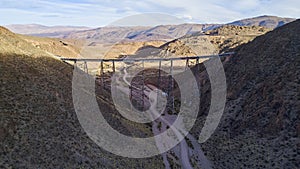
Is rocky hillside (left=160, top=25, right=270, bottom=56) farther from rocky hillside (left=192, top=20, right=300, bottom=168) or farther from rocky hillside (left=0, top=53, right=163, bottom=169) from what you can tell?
rocky hillside (left=0, top=53, right=163, bottom=169)

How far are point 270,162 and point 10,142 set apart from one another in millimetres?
23912

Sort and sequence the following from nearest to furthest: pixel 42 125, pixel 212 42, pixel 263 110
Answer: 1. pixel 42 125
2. pixel 263 110
3. pixel 212 42

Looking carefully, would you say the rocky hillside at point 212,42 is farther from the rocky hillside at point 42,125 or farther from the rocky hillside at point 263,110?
the rocky hillside at point 42,125

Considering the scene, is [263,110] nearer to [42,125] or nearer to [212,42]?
[42,125]

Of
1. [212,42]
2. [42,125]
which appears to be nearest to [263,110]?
[42,125]

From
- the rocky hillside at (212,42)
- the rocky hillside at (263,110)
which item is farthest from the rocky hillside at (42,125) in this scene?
the rocky hillside at (212,42)

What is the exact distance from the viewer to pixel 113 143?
27453 mm

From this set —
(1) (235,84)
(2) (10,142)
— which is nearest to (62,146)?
(2) (10,142)

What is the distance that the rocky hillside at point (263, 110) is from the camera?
96.0 ft

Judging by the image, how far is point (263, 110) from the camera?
3525cm

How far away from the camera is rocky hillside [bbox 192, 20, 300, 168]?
2925 cm

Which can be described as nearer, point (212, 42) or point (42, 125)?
point (42, 125)

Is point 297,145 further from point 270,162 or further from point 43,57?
point 43,57

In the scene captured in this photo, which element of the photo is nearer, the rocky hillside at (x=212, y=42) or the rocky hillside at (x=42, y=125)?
the rocky hillside at (x=42, y=125)
